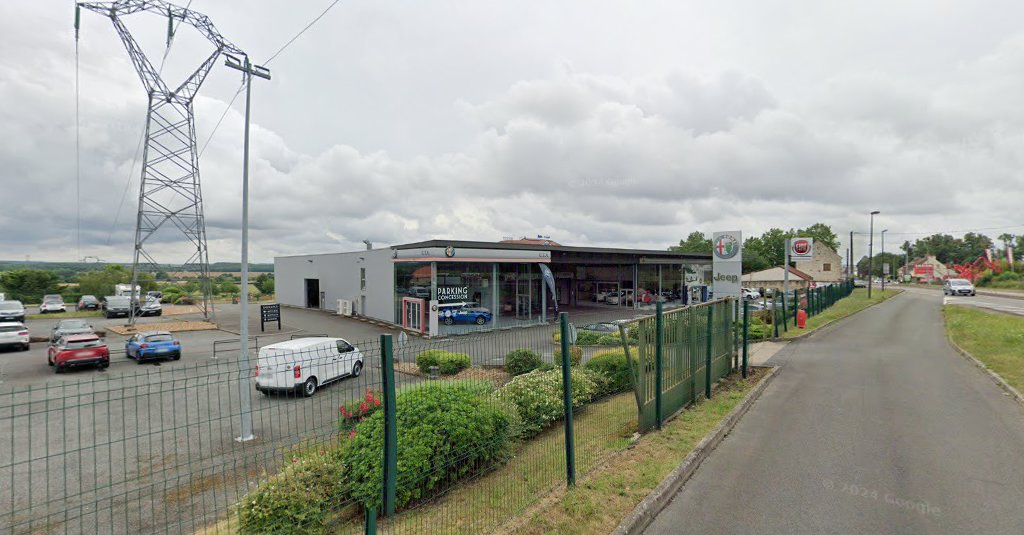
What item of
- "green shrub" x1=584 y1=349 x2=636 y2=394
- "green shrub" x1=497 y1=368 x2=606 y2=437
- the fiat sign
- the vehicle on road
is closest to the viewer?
"green shrub" x1=497 y1=368 x2=606 y2=437

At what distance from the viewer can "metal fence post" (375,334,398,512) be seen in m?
4.07

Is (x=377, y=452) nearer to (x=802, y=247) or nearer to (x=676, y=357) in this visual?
(x=676, y=357)

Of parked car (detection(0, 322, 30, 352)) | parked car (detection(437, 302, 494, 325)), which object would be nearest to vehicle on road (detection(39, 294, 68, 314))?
parked car (detection(0, 322, 30, 352))

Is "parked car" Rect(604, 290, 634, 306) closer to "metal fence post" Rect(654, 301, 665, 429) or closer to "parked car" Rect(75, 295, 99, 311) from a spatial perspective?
"metal fence post" Rect(654, 301, 665, 429)

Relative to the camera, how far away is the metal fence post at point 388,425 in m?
4.07

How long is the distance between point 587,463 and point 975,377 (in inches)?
441

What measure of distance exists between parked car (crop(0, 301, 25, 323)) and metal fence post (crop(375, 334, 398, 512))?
39.3 meters

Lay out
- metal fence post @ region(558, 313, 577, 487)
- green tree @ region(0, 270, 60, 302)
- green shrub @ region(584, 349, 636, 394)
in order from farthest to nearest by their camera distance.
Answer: green tree @ region(0, 270, 60, 302) → green shrub @ region(584, 349, 636, 394) → metal fence post @ region(558, 313, 577, 487)

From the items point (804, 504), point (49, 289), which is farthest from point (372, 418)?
point (49, 289)

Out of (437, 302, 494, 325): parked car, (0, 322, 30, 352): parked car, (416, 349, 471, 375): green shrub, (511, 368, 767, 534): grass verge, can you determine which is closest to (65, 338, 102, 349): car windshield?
(0, 322, 30, 352): parked car

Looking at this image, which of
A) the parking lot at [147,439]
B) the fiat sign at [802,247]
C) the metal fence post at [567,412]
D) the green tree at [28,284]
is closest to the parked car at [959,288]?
the fiat sign at [802,247]

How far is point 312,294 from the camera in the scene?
140ft

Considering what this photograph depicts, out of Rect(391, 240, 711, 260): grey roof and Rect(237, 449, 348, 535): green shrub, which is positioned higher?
Rect(391, 240, 711, 260): grey roof

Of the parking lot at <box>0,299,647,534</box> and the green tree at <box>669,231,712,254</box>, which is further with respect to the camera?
the green tree at <box>669,231,712,254</box>
